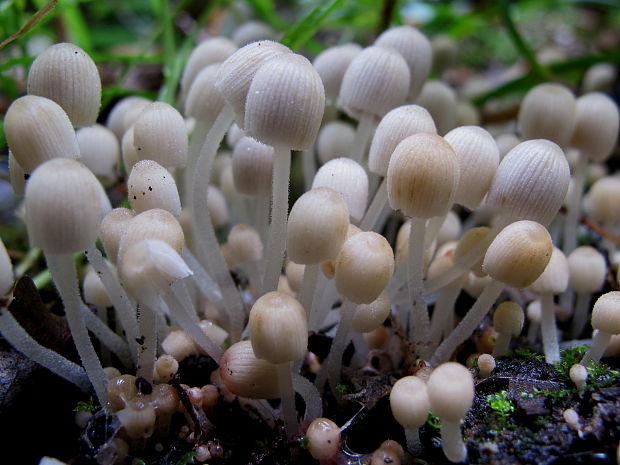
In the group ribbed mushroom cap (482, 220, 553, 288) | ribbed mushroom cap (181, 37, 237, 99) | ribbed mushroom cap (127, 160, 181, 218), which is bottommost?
ribbed mushroom cap (482, 220, 553, 288)

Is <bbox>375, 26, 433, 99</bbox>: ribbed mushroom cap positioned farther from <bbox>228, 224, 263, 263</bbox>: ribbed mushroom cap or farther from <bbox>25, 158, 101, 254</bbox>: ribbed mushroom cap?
<bbox>25, 158, 101, 254</bbox>: ribbed mushroom cap

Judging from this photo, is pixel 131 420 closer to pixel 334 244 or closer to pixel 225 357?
pixel 225 357

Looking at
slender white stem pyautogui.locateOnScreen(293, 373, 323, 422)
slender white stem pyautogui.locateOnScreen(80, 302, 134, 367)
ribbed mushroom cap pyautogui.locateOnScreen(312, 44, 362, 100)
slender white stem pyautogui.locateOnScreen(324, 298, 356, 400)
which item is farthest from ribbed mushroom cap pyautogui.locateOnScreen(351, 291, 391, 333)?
ribbed mushroom cap pyautogui.locateOnScreen(312, 44, 362, 100)

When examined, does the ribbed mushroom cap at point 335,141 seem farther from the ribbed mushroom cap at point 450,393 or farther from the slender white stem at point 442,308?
the ribbed mushroom cap at point 450,393

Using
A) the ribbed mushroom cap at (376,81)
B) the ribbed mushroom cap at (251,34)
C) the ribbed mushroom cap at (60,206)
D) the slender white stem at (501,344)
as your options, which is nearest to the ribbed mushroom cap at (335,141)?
the ribbed mushroom cap at (376,81)

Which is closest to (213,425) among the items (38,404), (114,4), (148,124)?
(38,404)

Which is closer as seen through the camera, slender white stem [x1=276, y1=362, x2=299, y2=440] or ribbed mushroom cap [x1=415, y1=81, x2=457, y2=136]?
slender white stem [x1=276, y1=362, x2=299, y2=440]

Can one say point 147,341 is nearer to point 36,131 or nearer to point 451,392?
point 36,131
